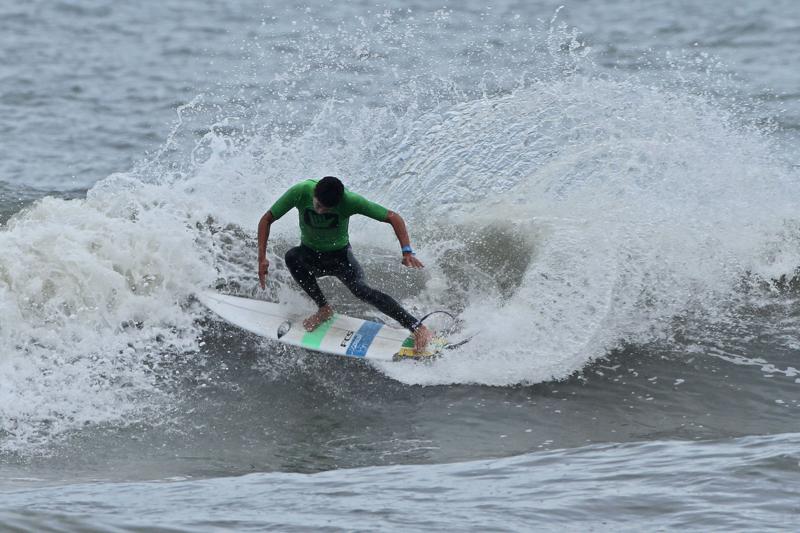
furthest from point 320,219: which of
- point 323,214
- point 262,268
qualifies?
point 262,268

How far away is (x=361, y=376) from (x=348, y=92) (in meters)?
11.1

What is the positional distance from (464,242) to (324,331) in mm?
2654

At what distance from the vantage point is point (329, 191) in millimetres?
9008

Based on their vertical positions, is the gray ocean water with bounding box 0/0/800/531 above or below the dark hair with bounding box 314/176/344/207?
below

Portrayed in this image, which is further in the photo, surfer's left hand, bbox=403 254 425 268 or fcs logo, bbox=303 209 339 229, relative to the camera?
fcs logo, bbox=303 209 339 229

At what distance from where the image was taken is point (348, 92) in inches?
787

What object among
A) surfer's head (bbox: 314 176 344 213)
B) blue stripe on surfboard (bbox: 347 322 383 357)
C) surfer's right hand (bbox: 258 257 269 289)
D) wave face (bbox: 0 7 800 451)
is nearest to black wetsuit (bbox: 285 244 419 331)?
surfer's right hand (bbox: 258 257 269 289)

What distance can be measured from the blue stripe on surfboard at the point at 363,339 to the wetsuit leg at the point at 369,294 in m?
0.38

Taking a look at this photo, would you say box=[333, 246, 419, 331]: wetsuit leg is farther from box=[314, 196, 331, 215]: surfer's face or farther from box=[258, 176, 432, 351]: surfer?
Result: box=[314, 196, 331, 215]: surfer's face

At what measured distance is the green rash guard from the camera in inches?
370

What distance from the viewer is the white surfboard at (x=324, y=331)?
9.85 m

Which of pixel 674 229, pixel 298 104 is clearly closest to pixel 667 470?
pixel 674 229

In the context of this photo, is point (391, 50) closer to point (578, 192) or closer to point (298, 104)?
point (298, 104)

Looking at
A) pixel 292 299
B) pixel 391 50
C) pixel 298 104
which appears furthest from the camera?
pixel 391 50
